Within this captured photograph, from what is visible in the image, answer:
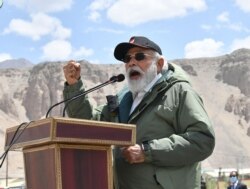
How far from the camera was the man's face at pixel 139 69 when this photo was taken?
3.98 meters

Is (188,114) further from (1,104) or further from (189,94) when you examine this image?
(1,104)

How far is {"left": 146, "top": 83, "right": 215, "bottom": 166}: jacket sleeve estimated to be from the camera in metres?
3.73

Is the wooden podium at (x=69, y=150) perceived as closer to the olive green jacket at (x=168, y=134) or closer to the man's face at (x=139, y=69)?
the olive green jacket at (x=168, y=134)

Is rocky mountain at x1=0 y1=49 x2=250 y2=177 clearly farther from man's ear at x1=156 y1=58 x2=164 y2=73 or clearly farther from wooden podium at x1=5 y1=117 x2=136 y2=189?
wooden podium at x1=5 y1=117 x2=136 y2=189

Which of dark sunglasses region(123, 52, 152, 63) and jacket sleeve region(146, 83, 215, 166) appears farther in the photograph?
dark sunglasses region(123, 52, 152, 63)

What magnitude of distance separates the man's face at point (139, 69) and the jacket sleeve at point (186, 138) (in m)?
0.22

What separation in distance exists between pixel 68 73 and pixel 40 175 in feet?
2.87

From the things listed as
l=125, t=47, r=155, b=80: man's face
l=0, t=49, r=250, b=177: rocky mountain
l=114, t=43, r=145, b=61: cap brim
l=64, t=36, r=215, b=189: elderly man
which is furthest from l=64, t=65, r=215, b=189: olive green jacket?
l=0, t=49, r=250, b=177: rocky mountain

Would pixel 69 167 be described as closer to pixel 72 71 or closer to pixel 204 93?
pixel 72 71

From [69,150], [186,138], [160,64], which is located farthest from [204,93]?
[69,150]

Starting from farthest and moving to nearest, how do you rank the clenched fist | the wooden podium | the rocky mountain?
the rocky mountain
the clenched fist
the wooden podium

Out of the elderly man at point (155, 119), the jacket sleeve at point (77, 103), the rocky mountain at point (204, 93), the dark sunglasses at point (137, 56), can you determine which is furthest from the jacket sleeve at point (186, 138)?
the rocky mountain at point (204, 93)

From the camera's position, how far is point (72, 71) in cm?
399

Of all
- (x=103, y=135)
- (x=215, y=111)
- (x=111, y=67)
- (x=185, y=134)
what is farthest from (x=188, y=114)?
(x=111, y=67)
